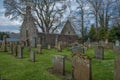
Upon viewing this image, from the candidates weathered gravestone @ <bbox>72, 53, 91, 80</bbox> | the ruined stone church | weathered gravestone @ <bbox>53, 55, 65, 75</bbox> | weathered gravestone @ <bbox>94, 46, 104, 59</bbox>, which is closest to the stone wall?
the ruined stone church

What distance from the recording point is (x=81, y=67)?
9.34 meters

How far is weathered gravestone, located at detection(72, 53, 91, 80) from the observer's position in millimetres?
9062

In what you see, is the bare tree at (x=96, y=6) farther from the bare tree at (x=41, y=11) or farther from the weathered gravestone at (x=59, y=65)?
the weathered gravestone at (x=59, y=65)

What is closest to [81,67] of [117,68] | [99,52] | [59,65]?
[117,68]

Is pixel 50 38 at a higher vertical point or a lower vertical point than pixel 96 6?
lower

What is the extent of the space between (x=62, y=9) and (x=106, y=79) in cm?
3983

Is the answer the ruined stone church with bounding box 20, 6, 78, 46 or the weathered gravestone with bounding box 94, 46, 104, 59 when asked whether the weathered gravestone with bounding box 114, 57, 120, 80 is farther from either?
the ruined stone church with bounding box 20, 6, 78, 46

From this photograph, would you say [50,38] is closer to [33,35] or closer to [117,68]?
[33,35]

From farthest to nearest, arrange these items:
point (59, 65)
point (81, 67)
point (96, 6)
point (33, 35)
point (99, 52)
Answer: point (96, 6) → point (33, 35) → point (99, 52) → point (59, 65) → point (81, 67)

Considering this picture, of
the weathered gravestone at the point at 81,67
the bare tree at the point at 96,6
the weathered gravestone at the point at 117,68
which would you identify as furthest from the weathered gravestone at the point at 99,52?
the bare tree at the point at 96,6

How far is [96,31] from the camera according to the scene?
46531 millimetres

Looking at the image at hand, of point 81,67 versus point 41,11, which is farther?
point 41,11

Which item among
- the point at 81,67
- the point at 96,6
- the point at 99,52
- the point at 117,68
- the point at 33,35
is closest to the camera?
the point at 117,68

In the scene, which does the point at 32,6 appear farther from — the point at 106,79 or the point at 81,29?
the point at 106,79
